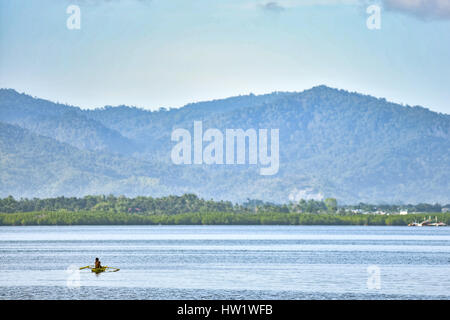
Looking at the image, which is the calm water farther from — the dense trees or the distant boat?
the distant boat

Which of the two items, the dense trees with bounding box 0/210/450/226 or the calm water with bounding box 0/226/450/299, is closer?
the calm water with bounding box 0/226/450/299

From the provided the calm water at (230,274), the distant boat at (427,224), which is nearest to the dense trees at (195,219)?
the distant boat at (427,224)

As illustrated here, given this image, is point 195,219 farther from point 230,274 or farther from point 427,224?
point 230,274

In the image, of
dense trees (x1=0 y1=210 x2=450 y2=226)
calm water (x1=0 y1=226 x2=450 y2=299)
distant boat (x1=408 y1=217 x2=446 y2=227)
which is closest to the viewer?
calm water (x1=0 y1=226 x2=450 y2=299)

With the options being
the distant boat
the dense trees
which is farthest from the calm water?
the distant boat

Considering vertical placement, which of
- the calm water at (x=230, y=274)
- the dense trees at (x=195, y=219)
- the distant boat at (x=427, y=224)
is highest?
the dense trees at (x=195, y=219)

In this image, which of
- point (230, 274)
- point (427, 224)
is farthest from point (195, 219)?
point (230, 274)

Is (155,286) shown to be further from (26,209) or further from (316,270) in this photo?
(26,209)

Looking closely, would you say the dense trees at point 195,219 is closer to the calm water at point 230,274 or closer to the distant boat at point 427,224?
the distant boat at point 427,224

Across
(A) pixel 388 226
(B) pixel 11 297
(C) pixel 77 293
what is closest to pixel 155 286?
(C) pixel 77 293
